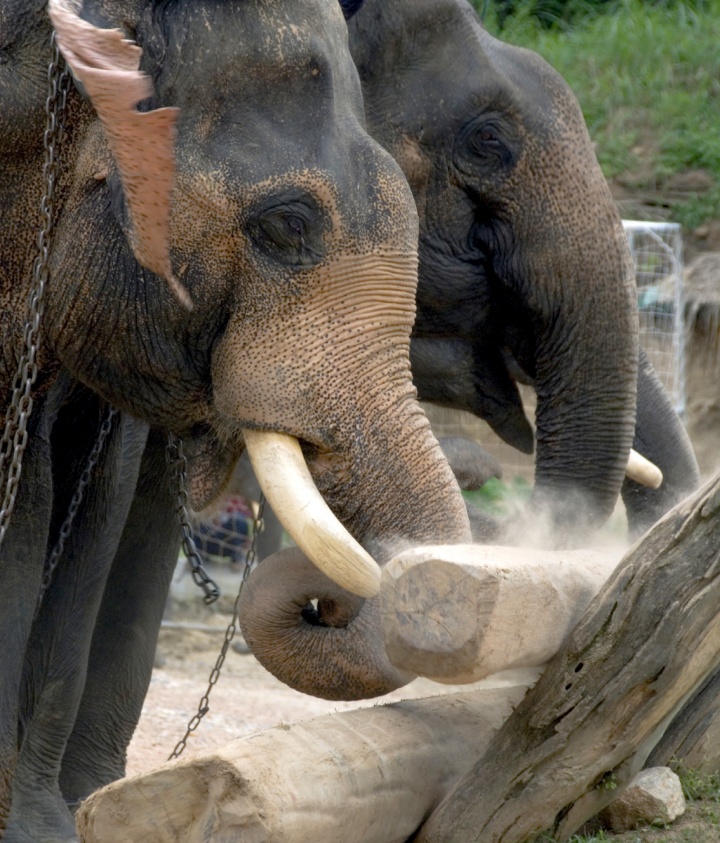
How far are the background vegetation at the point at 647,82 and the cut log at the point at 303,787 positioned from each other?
7523mm

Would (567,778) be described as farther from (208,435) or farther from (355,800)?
(208,435)

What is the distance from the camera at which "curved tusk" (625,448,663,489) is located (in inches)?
163

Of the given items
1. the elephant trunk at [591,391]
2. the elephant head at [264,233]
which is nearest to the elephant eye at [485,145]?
the elephant trunk at [591,391]

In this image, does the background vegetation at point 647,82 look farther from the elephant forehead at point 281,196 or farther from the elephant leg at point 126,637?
the elephant forehead at point 281,196

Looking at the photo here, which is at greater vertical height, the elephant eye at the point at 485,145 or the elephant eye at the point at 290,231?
the elephant eye at the point at 290,231

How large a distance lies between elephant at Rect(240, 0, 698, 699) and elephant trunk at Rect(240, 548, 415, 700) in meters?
0.98

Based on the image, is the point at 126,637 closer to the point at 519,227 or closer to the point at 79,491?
the point at 79,491

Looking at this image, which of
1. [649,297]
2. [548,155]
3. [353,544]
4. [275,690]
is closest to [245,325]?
[353,544]

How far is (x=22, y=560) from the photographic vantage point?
326 centimetres

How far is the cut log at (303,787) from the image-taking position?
2346 mm

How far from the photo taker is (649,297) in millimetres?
8875

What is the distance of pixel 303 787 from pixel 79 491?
1.22 m

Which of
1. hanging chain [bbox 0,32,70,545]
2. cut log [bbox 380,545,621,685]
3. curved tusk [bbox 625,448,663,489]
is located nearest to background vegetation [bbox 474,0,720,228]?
curved tusk [bbox 625,448,663,489]

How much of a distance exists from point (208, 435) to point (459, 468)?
1.01 m
